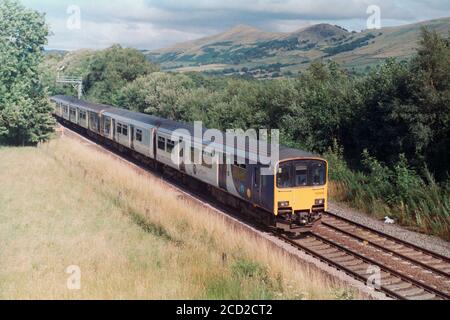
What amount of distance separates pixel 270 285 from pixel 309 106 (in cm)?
1908

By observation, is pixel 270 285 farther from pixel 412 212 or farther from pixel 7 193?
pixel 7 193

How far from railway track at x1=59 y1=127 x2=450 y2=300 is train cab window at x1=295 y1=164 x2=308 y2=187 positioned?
69.9 inches

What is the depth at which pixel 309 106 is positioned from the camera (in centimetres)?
2862

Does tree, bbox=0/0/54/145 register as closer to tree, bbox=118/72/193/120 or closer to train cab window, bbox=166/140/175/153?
tree, bbox=118/72/193/120

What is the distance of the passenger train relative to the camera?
50.9 ft

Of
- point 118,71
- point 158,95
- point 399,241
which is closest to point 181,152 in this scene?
point 399,241

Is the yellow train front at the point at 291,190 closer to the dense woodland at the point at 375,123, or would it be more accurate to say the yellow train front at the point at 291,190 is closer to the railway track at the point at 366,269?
the railway track at the point at 366,269

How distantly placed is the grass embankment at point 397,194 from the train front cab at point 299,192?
152 inches

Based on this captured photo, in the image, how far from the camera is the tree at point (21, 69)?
1332 inches

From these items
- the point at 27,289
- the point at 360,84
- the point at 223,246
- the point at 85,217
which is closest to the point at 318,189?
the point at 223,246

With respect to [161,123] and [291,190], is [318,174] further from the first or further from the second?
[161,123]

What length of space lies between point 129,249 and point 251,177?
194 inches

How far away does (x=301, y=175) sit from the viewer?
15.8m

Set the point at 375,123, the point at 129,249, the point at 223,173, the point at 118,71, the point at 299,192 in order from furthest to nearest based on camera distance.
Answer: the point at 118,71 < the point at 375,123 < the point at 223,173 < the point at 299,192 < the point at 129,249
